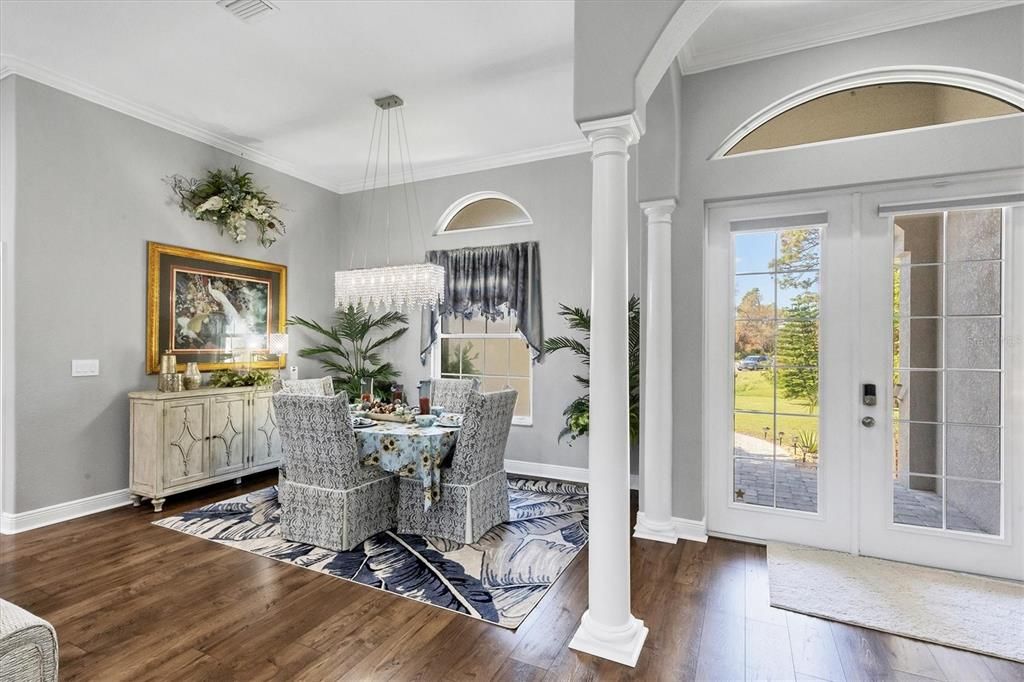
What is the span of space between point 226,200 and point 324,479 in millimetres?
2960

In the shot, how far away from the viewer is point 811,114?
3129mm

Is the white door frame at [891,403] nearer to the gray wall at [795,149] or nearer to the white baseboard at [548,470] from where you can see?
the gray wall at [795,149]

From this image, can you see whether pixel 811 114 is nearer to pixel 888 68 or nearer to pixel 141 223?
pixel 888 68

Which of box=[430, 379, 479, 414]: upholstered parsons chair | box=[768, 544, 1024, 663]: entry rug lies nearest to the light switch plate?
box=[430, 379, 479, 414]: upholstered parsons chair

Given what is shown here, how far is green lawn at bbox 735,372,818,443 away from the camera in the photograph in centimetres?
320

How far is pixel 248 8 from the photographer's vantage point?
288 centimetres

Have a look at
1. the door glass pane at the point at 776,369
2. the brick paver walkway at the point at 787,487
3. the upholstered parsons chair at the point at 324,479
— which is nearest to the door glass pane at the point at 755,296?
the door glass pane at the point at 776,369

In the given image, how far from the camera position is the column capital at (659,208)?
10.8ft

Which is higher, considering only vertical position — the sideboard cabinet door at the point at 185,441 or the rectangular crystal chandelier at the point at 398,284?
the rectangular crystal chandelier at the point at 398,284

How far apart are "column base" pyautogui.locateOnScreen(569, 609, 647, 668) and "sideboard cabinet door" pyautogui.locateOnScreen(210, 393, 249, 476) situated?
138 inches

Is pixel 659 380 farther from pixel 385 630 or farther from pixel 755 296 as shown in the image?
pixel 385 630

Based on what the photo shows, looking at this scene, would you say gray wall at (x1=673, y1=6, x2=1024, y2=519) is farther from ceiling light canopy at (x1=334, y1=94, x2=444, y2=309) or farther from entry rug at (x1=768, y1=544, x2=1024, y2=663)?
ceiling light canopy at (x1=334, y1=94, x2=444, y2=309)

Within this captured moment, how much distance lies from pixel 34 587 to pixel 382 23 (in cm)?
369

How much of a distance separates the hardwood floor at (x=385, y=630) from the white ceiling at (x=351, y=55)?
125 inches
